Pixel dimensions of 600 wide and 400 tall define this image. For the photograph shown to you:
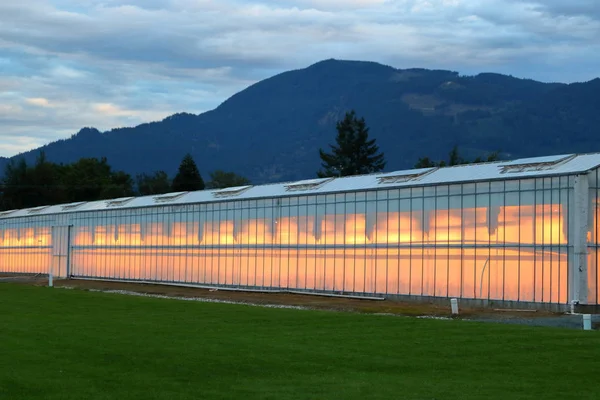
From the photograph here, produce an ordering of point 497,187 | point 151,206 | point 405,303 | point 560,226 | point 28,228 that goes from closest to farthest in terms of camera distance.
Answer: point 560,226 < point 497,187 < point 405,303 < point 151,206 < point 28,228

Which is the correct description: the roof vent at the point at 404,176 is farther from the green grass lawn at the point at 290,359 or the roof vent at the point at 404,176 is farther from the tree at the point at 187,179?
the tree at the point at 187,179

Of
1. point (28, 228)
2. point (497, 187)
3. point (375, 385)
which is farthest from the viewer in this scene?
point (28, 228)

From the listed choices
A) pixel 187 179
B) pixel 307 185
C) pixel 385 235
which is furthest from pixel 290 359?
pixel 187 179

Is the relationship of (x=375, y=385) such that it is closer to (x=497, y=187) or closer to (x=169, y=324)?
(x=169, y=324)

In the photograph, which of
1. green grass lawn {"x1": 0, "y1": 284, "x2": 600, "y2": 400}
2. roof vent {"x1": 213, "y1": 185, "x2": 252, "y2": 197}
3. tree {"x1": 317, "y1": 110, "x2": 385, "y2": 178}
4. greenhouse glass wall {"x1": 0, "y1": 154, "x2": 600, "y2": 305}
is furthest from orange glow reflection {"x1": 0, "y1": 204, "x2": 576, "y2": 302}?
tree {"x1": 317, "y1": 110, "x2": 385, "y2": 178}

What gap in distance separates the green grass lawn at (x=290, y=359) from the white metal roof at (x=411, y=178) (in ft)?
53.1

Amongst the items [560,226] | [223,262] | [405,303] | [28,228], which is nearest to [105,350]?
[560,226]

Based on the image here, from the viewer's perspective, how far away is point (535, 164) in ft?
168

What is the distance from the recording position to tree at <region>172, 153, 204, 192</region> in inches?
6521

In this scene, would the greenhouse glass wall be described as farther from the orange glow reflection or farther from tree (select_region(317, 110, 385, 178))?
tree (select_region(317, 110, 385, 178))

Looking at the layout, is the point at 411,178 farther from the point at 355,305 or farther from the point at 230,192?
the point at 230,192

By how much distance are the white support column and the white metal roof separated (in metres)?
0.95

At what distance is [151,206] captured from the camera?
285ft

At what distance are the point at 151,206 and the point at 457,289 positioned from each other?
134ft
